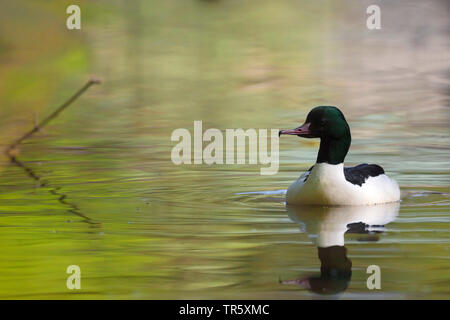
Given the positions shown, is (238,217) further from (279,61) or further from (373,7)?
(373,7)

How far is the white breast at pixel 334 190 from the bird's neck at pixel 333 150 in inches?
3.5

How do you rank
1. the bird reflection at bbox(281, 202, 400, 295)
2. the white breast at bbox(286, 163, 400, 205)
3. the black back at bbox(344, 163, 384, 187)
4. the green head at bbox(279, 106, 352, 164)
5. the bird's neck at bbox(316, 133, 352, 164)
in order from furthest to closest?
the green head at bbox(279, 106, 352, 164)
the bird's neck at bbox(316, 133, 352, 164)
the black back at bbox(344, 163, 384, 187)
the white breast at bbox(286, 163, 400, 205)
the bird reflection at bbox(281, 202, 400, 295)

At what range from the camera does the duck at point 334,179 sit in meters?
9.92

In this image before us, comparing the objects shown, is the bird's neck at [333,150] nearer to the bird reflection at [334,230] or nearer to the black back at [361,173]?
the black back at [361,173]

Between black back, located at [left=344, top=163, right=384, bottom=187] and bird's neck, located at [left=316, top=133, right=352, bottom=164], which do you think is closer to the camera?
black back, located at [left=344, top=163, right=384, bottom=187]

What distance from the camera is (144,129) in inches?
621

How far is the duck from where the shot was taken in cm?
992

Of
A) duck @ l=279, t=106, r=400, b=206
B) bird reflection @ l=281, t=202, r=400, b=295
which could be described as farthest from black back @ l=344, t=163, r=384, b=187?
bird reflection @ l=281, t=202, r=400, b=295

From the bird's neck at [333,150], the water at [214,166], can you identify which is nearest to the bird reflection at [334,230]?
the water at [214,166]

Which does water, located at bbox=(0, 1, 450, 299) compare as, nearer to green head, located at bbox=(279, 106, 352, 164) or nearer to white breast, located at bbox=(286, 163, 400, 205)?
white breast, located at bbox=(286, 163, 400, 205)

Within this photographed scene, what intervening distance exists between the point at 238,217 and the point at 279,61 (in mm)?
14886

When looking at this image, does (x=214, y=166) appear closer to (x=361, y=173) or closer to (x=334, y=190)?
(x=361, y=173)

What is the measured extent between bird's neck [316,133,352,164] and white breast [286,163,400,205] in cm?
9

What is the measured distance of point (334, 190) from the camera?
9.90 metres
